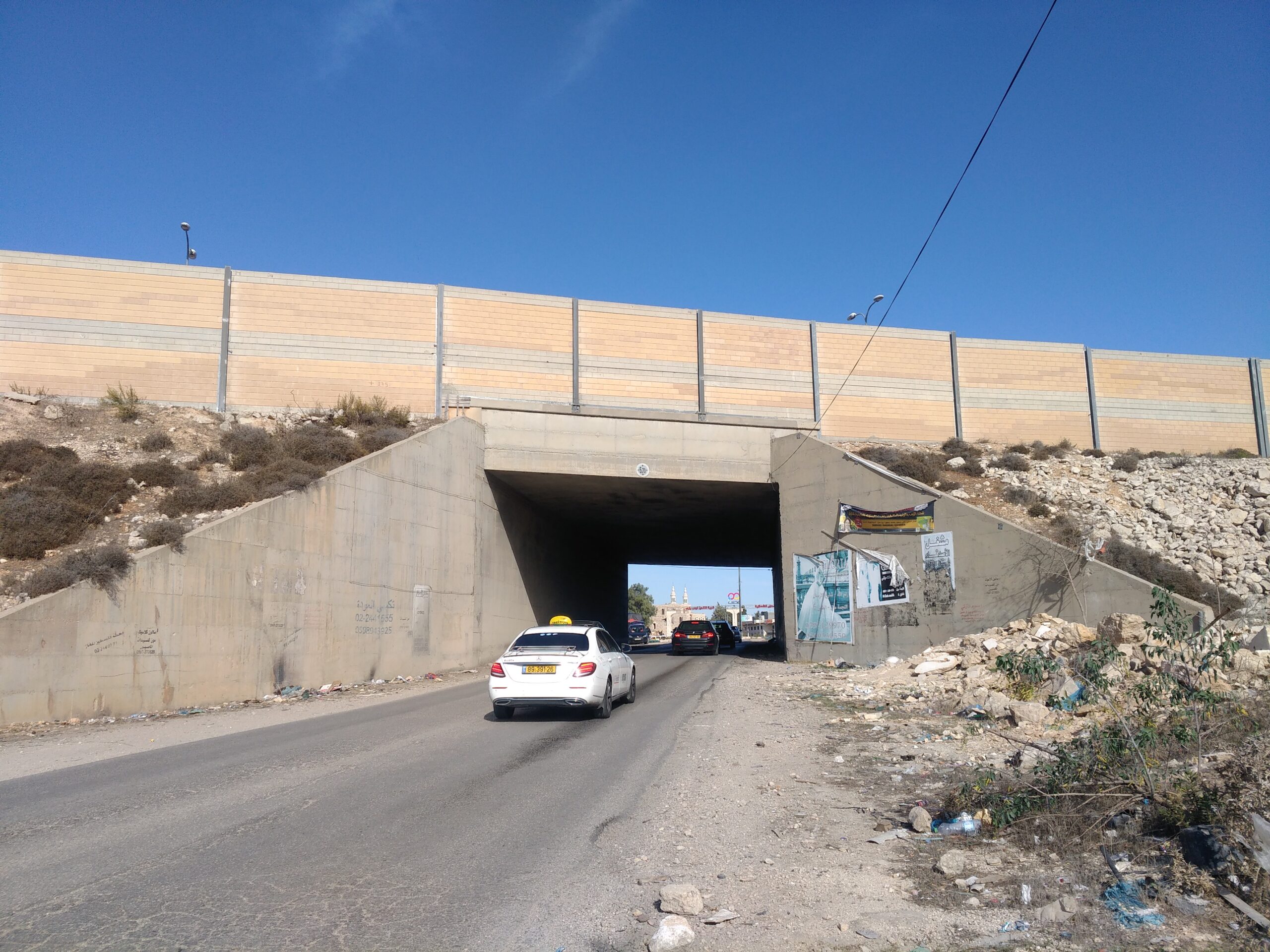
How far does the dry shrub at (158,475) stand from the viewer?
20469 mm

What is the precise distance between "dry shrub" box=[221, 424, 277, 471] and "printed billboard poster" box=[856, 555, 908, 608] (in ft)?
54.1

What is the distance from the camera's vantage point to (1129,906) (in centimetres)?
457

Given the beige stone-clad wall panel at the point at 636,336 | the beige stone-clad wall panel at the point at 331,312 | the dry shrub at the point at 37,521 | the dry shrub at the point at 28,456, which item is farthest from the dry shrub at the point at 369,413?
the dry shrub at the point at 37,521

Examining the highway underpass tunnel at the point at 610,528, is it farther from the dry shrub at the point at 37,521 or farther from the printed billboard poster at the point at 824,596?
the dry shrub at the point at 37,521

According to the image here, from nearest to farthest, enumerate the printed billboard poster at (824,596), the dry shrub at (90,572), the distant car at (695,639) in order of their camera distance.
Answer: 1. the dry shrub at (90,572)
2. the printed billboard poster at (824,596)
3. the distant car at (695,639)

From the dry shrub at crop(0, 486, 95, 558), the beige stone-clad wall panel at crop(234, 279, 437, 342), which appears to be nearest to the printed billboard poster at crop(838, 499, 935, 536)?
the beige stone-clad wall panel at crop(234, 279, 437, 342)

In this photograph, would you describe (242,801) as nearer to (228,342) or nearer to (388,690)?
(388,690)

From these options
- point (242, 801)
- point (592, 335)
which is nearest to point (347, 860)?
point (242, 801)

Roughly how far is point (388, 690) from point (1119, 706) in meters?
15.5

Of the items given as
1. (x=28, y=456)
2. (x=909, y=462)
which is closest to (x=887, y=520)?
(x=909, y=462)

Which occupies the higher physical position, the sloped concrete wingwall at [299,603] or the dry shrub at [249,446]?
the dry shrub at [249,446]

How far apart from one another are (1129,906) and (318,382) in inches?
1095

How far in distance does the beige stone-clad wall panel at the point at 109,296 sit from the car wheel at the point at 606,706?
68.4ft

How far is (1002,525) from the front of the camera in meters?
20.5
